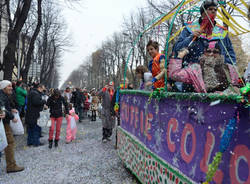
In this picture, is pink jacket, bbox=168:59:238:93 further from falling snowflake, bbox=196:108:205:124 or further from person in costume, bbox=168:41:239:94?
falling snowflake, bbox=196:108:205:124

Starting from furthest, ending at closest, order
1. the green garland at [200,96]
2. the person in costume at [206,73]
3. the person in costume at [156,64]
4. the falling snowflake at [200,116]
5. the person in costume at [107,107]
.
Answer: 1. the person in costume at [107,107]
2. the person in costume at [156,64]
3. the person in costume at [206,73]
4. the falling snowflake at [200,116]
5. the green garland at [200,96]

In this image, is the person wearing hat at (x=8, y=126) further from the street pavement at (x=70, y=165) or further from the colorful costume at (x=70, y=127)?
the colorful costume at (x=70, y=127)

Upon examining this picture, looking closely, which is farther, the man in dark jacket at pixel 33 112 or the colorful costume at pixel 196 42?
the man in dark jacket at pixel 33 112

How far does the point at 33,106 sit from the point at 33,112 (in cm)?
18

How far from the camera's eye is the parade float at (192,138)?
59.8 inches

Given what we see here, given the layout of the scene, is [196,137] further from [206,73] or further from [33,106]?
[33,106]

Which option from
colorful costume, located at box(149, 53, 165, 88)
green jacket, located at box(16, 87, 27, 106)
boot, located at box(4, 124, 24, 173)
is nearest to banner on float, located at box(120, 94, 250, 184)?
colorful costume, located at box(149, 53, 165, 88)

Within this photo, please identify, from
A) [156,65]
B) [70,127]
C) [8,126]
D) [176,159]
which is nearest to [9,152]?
[8,126]

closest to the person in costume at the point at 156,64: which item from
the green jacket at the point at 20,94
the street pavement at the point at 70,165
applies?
the street pavement at the point at 70,165

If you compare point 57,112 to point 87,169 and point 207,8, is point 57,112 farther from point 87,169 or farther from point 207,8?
point 207,8

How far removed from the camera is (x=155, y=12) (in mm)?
14609

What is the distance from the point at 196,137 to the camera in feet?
6.52

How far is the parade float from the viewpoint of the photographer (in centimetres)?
152

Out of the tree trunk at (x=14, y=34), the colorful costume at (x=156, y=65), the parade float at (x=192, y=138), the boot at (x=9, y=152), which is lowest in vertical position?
the boot at (x=9, y=152)
